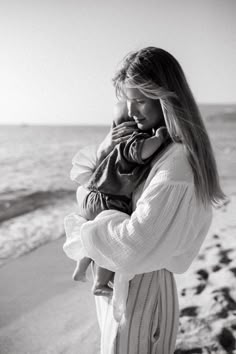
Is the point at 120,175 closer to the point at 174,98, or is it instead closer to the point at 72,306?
the point at 174,98

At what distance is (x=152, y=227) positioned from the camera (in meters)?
1.00

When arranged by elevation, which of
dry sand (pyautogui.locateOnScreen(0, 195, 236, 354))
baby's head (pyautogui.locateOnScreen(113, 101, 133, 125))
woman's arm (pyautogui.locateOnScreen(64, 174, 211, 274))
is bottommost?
dry sand (pyautogui.locateOnScreen(0, 195, 236, 354))

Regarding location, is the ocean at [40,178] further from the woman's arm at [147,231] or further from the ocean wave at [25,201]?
the woman's arm at [147,231]

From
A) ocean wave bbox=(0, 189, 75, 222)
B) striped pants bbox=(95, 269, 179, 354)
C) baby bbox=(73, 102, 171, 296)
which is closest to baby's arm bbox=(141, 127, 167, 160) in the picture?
baby bbox=(73, 102, 171, 296)

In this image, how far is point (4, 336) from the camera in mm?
1977

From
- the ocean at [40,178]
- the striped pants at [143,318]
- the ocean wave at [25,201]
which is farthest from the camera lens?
the ocean wave at [25,201]

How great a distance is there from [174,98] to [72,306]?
1.55 m

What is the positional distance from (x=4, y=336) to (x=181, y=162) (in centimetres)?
144

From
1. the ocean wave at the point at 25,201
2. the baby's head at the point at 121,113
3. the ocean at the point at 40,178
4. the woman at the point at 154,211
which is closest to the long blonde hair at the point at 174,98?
the woman at the point at 154,211

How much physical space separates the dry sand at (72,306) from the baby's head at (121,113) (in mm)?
1128

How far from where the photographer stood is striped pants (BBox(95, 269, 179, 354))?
114 cm

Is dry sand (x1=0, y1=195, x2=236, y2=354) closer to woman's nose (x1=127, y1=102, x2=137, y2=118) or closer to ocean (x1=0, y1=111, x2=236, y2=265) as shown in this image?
ocean (x1=0, y1=111, x2=236, y2=265)

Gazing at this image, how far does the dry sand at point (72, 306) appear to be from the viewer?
1.89 metres

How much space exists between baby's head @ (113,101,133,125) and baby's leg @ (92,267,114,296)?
1.44 ft
